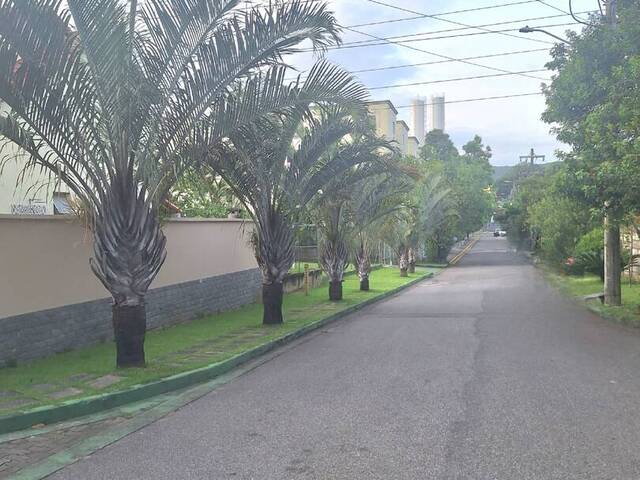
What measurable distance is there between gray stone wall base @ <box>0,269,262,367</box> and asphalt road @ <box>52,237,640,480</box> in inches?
115

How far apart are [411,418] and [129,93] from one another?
15.9 ft

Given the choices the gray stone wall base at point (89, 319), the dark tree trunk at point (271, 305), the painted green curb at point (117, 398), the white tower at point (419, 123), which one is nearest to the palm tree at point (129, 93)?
the painted green curb at point (117, 398)

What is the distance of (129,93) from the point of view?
7.45 meters

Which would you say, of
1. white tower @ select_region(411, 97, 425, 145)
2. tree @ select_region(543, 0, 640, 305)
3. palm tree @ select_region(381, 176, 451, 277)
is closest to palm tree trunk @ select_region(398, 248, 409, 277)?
palm tree @ select_region(381, 176, 451, 277)

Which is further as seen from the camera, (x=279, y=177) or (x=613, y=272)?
(x=613, y=272)

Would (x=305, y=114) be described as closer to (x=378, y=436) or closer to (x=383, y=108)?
(x=378, y=436)

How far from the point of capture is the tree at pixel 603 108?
10.8m

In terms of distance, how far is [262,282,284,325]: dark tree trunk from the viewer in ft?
41.7

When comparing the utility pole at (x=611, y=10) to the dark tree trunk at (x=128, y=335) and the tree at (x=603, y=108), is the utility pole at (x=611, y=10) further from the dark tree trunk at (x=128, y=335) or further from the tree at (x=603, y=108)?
the dark tree trunk at (x=128, y=335)

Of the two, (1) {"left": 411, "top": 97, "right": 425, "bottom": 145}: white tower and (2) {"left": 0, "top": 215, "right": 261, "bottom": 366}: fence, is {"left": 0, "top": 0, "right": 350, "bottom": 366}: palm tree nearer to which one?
(2) {"left": 0, "top": 215, "right": 261, "bottom": 366}: fence

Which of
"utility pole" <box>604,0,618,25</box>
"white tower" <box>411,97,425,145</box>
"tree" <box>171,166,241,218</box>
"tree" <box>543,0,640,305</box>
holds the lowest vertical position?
"tree" <box>171,166,241,218</box>

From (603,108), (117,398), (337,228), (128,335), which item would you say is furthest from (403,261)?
(117,398)

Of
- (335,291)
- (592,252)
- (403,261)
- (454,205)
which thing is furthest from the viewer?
(454,205)

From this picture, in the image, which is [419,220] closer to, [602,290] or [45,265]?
[602,290]
